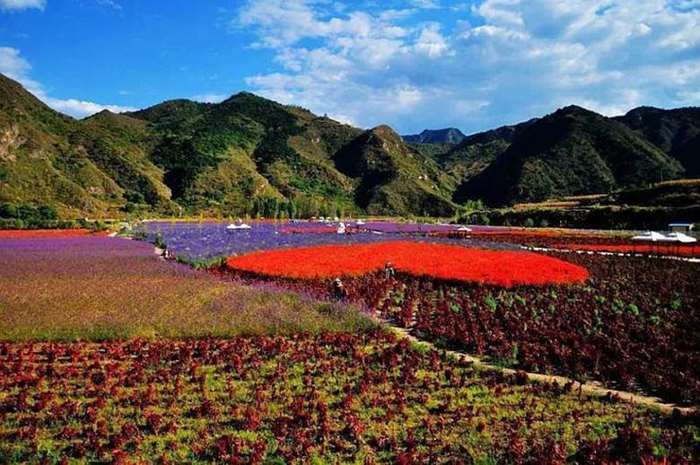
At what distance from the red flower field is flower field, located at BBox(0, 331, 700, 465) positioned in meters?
10.2

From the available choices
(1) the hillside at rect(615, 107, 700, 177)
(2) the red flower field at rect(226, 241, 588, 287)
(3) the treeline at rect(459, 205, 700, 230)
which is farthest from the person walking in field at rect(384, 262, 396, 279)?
(1) the hillside at rect(615, 107, 700, 177)

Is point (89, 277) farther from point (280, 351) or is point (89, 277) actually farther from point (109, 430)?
point (109, 430)

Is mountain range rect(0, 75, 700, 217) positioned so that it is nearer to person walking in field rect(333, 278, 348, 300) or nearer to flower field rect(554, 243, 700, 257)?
flower field rect(554, 243, 700, 257)

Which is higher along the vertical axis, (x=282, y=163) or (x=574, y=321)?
(x=282, y=163)

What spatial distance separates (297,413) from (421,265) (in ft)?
55.6

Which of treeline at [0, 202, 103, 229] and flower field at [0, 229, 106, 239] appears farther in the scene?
treeline at [0, 202, 103, 229]

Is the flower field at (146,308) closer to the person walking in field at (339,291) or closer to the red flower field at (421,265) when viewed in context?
the person walking in field at (339,291)

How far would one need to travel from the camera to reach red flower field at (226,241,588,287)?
815 inches

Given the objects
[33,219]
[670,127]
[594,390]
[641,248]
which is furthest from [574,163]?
[594,390]

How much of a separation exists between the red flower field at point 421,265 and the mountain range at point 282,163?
63.8m

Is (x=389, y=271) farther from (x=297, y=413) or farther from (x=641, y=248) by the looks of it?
(x=641, y=248)

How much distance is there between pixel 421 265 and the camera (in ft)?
79.4

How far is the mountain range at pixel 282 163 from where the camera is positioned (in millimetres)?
99250

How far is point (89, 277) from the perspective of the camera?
65.4ft
